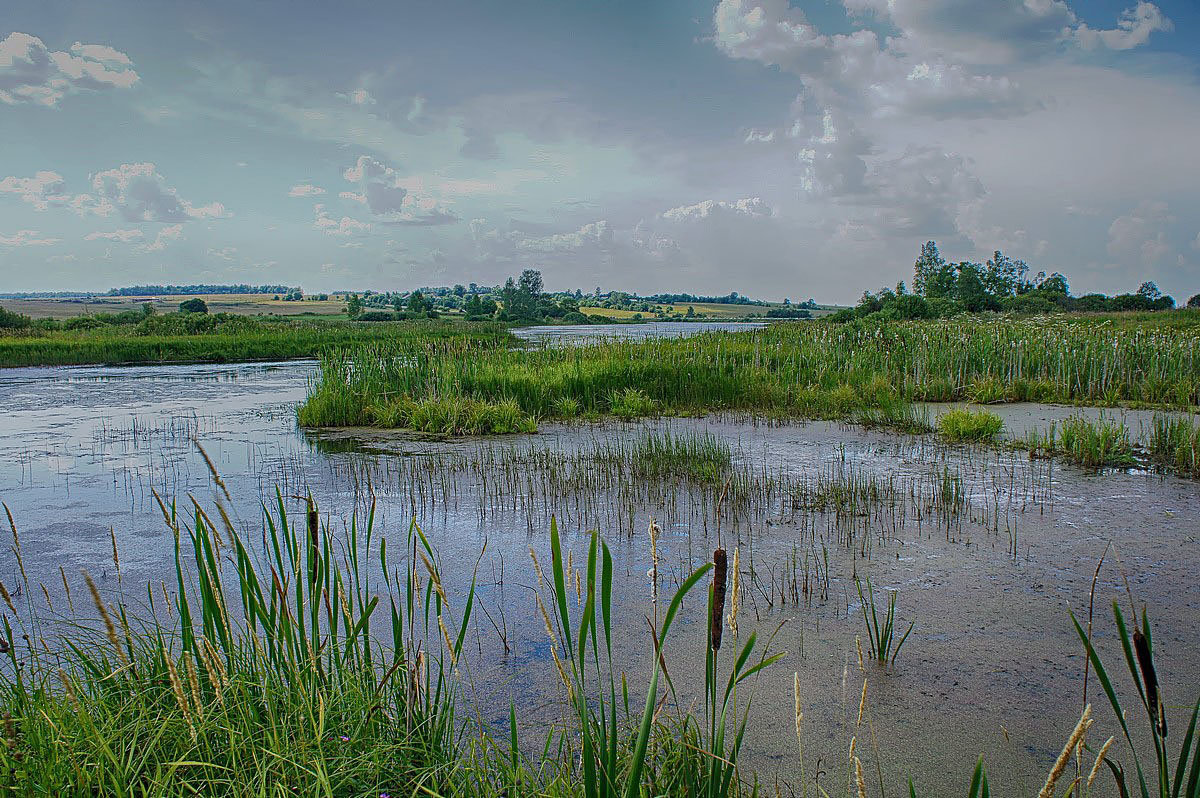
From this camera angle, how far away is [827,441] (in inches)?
368

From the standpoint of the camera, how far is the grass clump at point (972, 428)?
905 cm

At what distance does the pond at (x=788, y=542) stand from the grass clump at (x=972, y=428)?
306 millimetres

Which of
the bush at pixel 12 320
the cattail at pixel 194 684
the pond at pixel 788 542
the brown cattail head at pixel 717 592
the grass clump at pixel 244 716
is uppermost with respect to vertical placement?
the bush at pixel 12 320

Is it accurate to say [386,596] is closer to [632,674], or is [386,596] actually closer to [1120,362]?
[632,674]

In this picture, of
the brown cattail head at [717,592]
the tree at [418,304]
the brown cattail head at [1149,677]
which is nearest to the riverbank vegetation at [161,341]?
the brown cattail head at [717,592]

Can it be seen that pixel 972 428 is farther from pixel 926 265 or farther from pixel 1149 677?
pixel 926 265

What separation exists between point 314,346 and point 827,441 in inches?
947

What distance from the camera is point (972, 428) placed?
9.12m

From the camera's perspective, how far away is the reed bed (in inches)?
461

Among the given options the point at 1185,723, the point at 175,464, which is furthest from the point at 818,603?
the point at 175,464

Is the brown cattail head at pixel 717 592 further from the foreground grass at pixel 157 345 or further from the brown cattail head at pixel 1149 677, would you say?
the foreground grass at pixel 157 345

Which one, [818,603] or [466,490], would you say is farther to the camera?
[466,490]

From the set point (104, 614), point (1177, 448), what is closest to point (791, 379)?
point (1177, 448)

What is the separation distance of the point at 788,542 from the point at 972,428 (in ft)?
16.2
